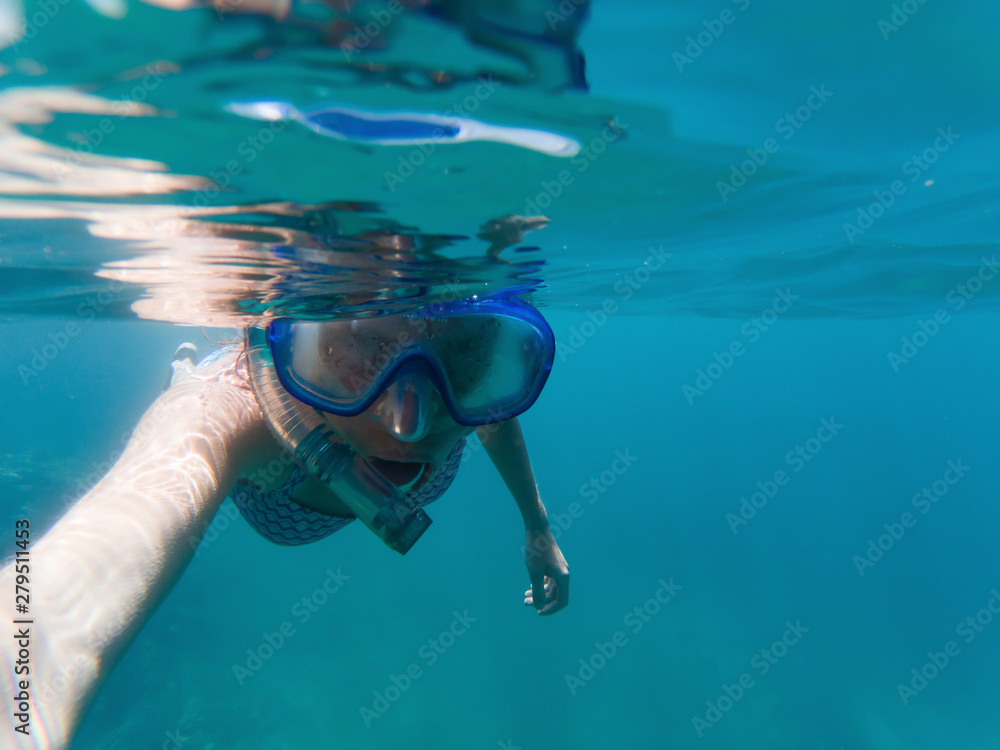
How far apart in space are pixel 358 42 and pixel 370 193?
1633 mm

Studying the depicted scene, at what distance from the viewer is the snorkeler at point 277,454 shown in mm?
1815

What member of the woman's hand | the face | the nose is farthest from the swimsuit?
the woman's hand

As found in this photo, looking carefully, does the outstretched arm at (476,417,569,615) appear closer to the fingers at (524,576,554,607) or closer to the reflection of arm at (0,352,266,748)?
the fingers at (524,576,554,607)

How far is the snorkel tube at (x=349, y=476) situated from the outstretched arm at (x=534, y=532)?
1.84 metres

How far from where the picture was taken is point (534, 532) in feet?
16.2

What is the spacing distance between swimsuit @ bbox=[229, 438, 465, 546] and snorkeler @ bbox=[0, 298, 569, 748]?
1 cm

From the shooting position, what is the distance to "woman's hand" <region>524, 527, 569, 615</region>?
190 inches

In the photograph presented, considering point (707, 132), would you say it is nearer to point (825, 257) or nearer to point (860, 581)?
point (825, 257)

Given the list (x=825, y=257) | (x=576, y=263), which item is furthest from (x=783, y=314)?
(x=576, y=263)

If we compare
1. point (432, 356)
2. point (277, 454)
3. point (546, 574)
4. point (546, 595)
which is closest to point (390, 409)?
point (432, 356)

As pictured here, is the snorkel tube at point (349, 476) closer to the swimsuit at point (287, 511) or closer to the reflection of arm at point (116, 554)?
the reflection of arm at point (116, 554)

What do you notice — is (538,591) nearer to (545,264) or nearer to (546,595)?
(546,595)

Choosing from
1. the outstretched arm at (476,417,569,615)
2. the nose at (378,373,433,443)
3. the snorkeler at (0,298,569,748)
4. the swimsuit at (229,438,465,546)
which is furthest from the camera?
the outstretched arm at (476,417,569,615)

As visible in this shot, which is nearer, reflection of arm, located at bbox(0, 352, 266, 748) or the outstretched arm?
reflection of arm, located at bbox(0, 352, 266, 748)
